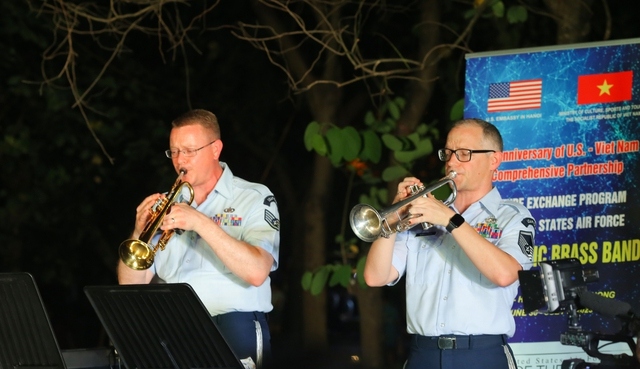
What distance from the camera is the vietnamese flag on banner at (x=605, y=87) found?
5145 mm

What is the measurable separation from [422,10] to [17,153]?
4.58m

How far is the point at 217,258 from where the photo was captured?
15.7 feet

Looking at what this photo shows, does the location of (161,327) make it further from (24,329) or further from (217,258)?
(217,258)

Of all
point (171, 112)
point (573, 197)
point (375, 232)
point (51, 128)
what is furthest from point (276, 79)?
point (375, 232)

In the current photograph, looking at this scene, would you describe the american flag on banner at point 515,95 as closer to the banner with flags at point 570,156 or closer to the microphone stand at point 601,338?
the banner with flags at point 570,156

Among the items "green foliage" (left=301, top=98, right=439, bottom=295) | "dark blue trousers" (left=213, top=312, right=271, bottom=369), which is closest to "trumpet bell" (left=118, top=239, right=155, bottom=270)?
"dark blue trousers" (left=213, top=312, right=271, bottom=369)

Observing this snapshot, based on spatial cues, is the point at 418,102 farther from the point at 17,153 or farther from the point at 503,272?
the point at 17,153

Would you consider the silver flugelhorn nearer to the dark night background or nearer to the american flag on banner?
the american flag on banner

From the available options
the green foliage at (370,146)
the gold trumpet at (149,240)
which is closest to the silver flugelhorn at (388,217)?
the gold trumpet at (149,240)

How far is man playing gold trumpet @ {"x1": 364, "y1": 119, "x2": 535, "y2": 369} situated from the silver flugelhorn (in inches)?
1.6

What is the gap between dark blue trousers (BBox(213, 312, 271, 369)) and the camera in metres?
4.70

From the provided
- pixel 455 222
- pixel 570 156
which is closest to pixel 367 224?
pixel 455 222

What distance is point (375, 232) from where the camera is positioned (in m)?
4.41

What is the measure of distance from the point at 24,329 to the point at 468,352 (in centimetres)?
176
